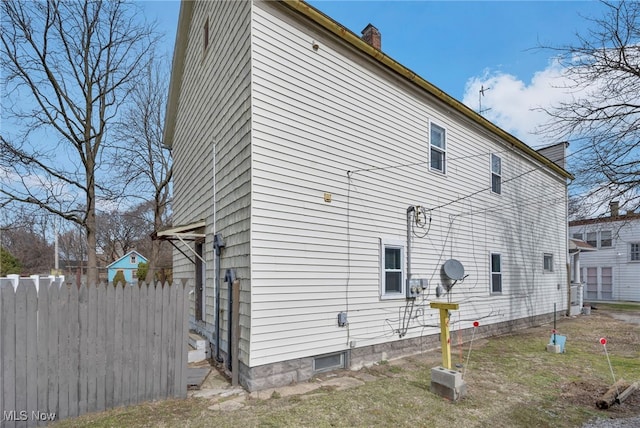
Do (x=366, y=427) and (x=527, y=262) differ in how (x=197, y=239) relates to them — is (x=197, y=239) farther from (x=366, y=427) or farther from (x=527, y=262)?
(x=527, y=262)

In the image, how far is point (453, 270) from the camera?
8.79 metres

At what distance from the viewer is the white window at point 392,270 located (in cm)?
749

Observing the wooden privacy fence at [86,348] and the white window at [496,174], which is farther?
the white window at [496,174]

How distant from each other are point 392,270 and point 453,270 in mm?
2038

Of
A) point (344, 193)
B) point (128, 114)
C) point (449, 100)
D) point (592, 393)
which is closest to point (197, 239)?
point (344, 193)

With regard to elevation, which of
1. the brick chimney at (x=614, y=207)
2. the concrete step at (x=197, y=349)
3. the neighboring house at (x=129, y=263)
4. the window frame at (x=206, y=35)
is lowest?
the neighboring house at (x=129, y=263)

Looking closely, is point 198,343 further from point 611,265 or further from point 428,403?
point 611,265

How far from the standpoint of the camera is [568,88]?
31.3 feet

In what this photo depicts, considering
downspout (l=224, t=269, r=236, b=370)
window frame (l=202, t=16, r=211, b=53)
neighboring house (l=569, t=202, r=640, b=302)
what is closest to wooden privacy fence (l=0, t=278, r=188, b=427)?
downspout (l=224, t=269, r=236, b=370)

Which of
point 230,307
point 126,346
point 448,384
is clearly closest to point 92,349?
point 126,346

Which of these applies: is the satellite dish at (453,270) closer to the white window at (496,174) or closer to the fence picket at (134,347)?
the white window at (496,174)

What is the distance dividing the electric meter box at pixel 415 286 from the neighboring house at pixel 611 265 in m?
18.9

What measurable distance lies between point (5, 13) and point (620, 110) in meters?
20.0

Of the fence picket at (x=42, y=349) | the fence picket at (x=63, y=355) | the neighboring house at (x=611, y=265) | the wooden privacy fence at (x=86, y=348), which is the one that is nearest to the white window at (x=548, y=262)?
the neighboring house at (x=611, y=265)
